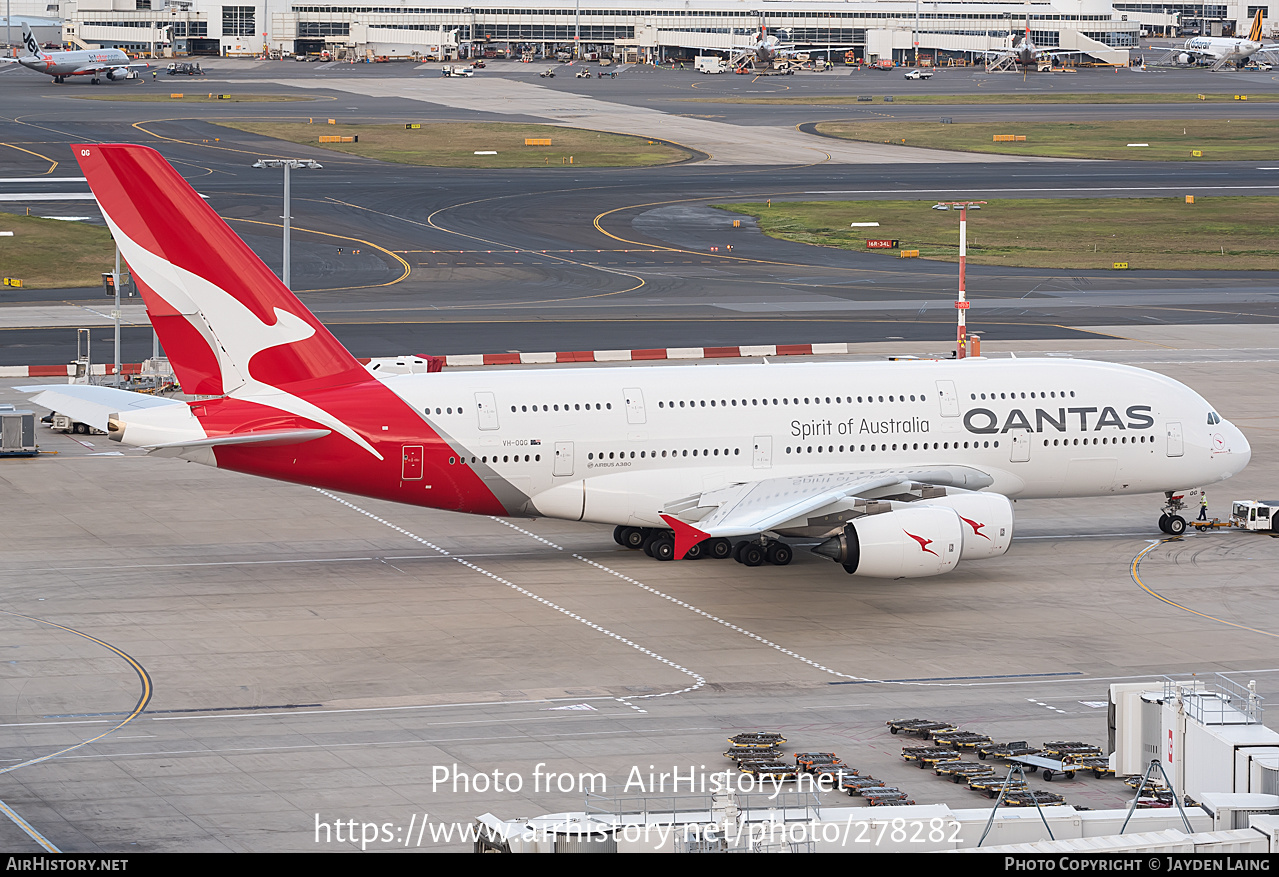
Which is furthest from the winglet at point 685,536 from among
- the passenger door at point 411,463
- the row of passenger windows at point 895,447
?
the passenger door at point 411,463

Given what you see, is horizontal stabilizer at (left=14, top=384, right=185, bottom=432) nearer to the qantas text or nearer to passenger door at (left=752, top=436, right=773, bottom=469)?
passenger door at (left=752, top=436, right=773, bottom=469)

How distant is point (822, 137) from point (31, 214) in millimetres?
78403

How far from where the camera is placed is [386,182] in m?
132

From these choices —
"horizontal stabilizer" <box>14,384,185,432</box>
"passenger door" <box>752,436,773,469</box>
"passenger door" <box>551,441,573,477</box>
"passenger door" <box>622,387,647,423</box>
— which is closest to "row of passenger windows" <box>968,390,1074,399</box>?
"passenger door" <box>752,436,773,469</box>

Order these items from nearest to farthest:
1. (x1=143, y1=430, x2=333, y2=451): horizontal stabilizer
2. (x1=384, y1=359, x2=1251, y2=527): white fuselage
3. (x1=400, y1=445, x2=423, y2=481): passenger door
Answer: (x1=143, y1=430, x2=333, y2=451): horizontal stabilizer < (x1=400, y1=445, x2=423, y2=481): passenger door < (x1=384, y1=359, x2=1251, y2=527): white fuselage

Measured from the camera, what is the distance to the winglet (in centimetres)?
4131

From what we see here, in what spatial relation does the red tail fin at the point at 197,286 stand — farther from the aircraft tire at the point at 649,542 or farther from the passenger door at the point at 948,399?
the passenger door at the point at 948,399

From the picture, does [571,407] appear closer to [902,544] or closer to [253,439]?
[253,439]

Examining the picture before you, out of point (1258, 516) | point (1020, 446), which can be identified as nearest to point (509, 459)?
point (1020, 446)

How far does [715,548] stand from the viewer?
160 feet

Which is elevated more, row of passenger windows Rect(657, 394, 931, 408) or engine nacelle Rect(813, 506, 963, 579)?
row of passenger windows Rect(657, 394, 931, 408)

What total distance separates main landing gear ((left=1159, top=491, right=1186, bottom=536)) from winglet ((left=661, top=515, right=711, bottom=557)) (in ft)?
56.9

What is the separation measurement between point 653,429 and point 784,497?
409 centimetres
